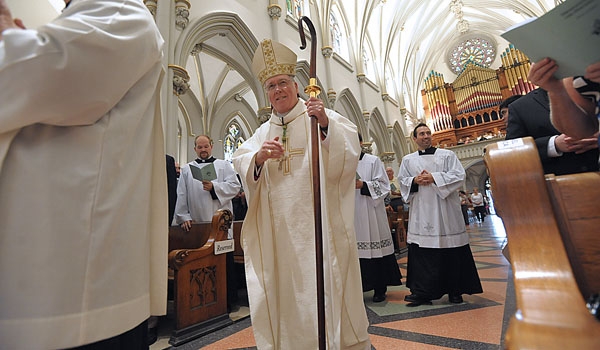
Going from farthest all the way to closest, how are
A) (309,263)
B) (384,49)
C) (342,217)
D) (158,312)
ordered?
1. (384,49)
2. (342,217)
3. (309,263)
4. (158,312)

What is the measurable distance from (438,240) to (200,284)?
2199 mm

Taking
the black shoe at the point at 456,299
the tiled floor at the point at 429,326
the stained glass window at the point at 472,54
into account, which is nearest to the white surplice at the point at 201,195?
the tiled floor at the point at 429,326

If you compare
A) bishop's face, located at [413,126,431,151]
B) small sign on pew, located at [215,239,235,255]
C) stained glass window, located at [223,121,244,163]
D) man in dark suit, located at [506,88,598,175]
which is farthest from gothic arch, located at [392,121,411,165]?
man in dark suit, located at [506,88,598,175]

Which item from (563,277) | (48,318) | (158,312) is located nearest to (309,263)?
(158,312)

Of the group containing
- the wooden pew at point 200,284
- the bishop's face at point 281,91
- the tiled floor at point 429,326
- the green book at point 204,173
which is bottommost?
the tiled floor at point 429,326

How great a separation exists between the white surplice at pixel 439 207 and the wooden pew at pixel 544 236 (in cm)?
252

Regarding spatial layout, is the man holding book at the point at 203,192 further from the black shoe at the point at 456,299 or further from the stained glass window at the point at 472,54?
the stained glass window at the point at 472,54

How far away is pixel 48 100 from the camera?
818mm

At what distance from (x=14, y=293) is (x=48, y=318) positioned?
0.33 ft

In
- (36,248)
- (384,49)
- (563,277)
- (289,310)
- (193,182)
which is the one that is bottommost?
(289,310)

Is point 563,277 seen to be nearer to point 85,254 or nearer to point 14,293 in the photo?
point 85,254

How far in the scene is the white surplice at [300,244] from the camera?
62.2 inches

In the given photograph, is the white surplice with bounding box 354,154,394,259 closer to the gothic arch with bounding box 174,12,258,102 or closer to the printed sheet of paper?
the printed sheet of paper

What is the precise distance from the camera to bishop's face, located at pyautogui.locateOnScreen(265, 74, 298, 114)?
6.27 feet
